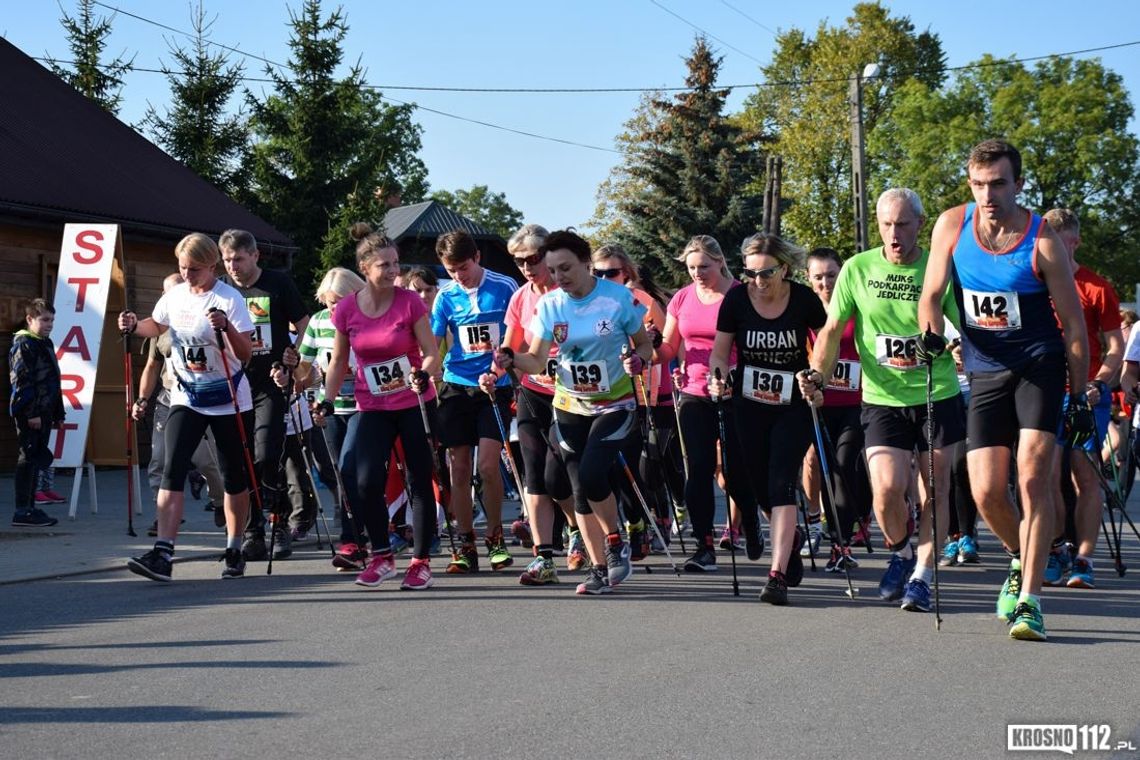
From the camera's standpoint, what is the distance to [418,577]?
948 cm

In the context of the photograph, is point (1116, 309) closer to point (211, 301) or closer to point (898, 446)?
point (898, 446)

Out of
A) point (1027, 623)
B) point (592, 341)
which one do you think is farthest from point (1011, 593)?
point (592, 341)

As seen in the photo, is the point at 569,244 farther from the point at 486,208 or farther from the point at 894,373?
the point at 486,208

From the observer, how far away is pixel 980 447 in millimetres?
7426

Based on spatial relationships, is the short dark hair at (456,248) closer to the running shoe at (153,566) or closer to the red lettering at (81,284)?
the running shoe at (153,566)

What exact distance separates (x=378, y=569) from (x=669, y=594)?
5.66ft

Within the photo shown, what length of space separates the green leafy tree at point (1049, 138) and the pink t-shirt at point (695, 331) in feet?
181

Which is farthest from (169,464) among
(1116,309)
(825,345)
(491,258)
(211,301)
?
(491,258)

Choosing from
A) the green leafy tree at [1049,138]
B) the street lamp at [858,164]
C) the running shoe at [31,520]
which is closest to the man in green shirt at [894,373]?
the running shoe at [31,520]

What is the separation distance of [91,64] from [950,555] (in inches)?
1066

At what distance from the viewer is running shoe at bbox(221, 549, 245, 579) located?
401 inches

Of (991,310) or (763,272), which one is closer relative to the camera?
(991,310)

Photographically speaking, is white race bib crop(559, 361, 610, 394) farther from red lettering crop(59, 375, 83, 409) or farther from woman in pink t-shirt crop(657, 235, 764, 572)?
red lettering crop(59, 375, 83, 409)

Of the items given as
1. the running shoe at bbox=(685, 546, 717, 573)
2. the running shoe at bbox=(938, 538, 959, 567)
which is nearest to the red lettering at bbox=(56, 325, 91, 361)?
the running shoe at bbox=(685, 546, 717, 573)
